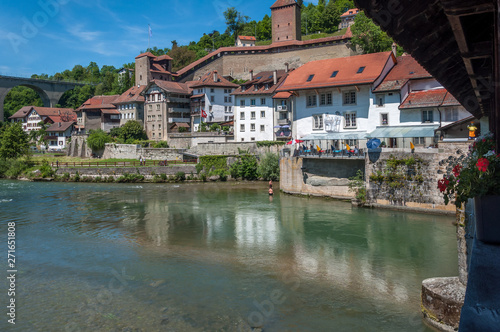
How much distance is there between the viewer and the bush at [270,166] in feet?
149

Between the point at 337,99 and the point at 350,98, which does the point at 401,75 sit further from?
the point at 337,99

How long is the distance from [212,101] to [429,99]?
4192cm

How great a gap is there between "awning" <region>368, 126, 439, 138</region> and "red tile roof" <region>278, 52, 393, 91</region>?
4553 millimetres

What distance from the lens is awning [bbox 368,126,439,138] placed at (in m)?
30.7

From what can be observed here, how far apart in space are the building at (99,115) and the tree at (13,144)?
2244 centimetres

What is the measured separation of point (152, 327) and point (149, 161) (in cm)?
4786

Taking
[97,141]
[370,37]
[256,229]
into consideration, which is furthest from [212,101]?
[256,229]

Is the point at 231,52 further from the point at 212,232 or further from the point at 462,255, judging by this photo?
the point at 462,255

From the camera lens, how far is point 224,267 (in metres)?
Result: 16.2

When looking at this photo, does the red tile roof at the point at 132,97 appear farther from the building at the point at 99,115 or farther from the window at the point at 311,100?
the window at the point at 311,100

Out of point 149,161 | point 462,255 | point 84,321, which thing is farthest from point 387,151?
point 149,161

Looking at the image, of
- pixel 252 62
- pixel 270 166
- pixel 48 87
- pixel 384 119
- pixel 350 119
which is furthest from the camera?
pixel 48 87

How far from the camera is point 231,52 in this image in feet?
290

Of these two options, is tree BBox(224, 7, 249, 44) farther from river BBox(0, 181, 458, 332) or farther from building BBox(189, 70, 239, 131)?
river BBox(0, 181, 458, 332)
